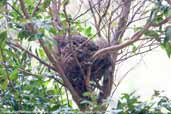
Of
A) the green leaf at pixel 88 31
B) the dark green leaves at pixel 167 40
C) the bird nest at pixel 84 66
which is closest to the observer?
the dark green leaves at pixel 167 40

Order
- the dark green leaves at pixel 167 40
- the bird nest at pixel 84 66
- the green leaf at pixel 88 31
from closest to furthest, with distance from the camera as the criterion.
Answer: the dark green leaves at pixel 167 40
the bird nest at pixel 84 66
the green leaf at pixel 88 31

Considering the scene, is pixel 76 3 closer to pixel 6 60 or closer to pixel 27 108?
pixel 6 60

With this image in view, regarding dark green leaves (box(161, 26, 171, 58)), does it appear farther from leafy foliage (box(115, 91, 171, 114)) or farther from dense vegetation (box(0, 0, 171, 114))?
leafy foliage (box(115, 91, 171, 114))

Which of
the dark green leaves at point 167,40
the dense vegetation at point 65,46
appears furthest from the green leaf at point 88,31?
the dark green leaves at point 167,40

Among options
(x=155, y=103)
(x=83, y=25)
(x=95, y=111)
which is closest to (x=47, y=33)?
(x=95, y=111)

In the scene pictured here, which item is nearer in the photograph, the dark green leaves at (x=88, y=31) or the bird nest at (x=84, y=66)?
the bird nest at (x=84, y=66)

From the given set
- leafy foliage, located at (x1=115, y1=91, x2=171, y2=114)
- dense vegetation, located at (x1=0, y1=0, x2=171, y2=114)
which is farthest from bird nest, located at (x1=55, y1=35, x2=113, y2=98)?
leafy foliage, located at (x1=115, y1=91, x2=171, y2=114)

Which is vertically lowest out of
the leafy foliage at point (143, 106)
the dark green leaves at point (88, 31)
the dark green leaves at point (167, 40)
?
the leafy foliage at point (143, 106)

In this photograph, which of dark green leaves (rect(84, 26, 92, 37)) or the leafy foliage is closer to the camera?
the leafy foliage

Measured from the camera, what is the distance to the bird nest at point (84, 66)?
155cm

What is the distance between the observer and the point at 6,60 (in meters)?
1.38

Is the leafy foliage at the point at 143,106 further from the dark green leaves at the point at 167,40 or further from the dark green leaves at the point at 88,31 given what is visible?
the dark green leaves at the point at 88,31

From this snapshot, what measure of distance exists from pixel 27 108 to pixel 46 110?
0.26ft

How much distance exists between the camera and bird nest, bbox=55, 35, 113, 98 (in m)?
1.55
